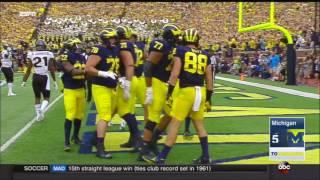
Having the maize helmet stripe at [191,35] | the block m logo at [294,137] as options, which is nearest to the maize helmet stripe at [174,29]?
the maize helmet stripe at [191,35]

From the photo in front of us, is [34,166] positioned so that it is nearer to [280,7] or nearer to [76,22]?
[76,22]

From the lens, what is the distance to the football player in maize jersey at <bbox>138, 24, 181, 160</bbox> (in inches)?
192

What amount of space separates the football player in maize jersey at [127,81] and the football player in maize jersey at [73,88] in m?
0.45

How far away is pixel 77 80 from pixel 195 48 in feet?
4.71

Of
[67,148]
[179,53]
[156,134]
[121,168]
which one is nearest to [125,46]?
[179,53]

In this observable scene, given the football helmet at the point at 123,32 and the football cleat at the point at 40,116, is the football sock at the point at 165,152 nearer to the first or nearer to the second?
the football helmet at the point at 123,32

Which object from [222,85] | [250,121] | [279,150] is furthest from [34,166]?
[222,85]

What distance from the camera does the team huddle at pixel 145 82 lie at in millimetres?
4645

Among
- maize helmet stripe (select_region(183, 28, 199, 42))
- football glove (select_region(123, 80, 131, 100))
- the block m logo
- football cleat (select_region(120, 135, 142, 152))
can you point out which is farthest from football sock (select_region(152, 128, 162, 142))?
the block m logo

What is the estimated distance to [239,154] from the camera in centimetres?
492

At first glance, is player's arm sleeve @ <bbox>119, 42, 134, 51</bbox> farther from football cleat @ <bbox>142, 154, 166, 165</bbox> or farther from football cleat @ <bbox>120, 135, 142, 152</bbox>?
football cleat @ <bbox>142, 154, 166, 165</bbox>

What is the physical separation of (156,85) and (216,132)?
1.13 m

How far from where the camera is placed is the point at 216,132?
19.5 feet

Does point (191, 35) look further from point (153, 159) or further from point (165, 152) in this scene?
point (153, 159)
